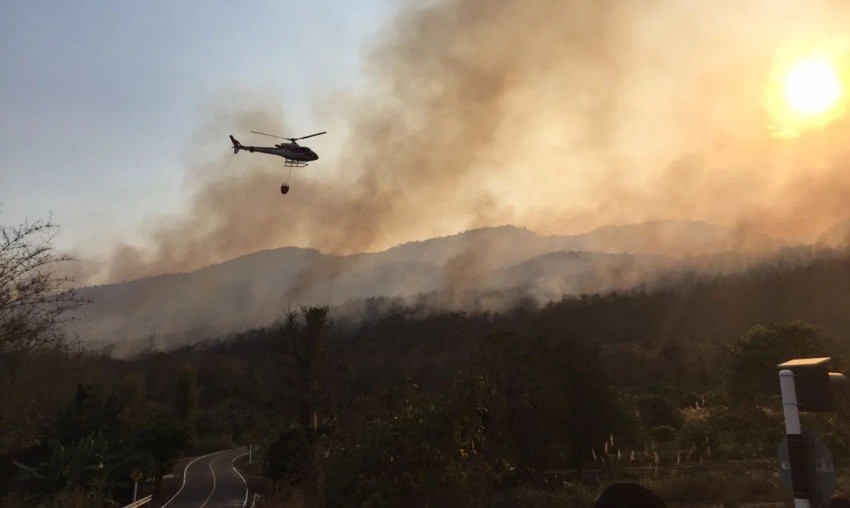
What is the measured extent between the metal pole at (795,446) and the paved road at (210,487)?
3095 centimetres

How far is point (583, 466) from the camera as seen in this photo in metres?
37.6

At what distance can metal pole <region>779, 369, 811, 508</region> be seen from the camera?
652cm

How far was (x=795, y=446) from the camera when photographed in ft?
21.7

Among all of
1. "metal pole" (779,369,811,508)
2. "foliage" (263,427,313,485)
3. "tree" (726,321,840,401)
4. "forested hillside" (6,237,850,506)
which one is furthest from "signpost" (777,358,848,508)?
"tree" (726,321,840,401)

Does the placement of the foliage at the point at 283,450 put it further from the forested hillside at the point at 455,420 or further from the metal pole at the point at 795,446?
the metal pole at the point at 795,446

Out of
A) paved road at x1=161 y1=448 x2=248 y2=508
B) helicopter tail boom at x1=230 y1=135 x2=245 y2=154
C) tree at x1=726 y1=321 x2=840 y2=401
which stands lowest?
paved road at x1=161 y1=448 x2=248 y2=508

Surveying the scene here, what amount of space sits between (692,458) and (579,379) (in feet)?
27.7

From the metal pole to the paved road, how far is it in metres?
30.9

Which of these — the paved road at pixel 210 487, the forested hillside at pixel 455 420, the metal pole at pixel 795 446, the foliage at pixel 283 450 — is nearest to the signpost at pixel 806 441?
the metal pole at pixel 795 446

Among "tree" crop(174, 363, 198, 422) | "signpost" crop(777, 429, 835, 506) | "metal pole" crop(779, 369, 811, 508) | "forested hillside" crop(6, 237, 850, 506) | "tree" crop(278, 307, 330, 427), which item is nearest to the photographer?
"signpost" crop(777, 429, 835, 506)

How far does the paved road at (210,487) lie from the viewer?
33281 mm

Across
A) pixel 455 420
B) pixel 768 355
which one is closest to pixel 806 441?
pixel 455 420

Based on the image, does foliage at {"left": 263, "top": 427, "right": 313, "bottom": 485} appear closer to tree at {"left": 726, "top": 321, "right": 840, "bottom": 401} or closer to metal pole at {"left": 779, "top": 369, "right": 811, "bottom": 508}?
tree at {"left": 726, "top": 321, "right": 840, "bottom": 401}

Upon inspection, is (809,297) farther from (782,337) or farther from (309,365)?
(309,365)
